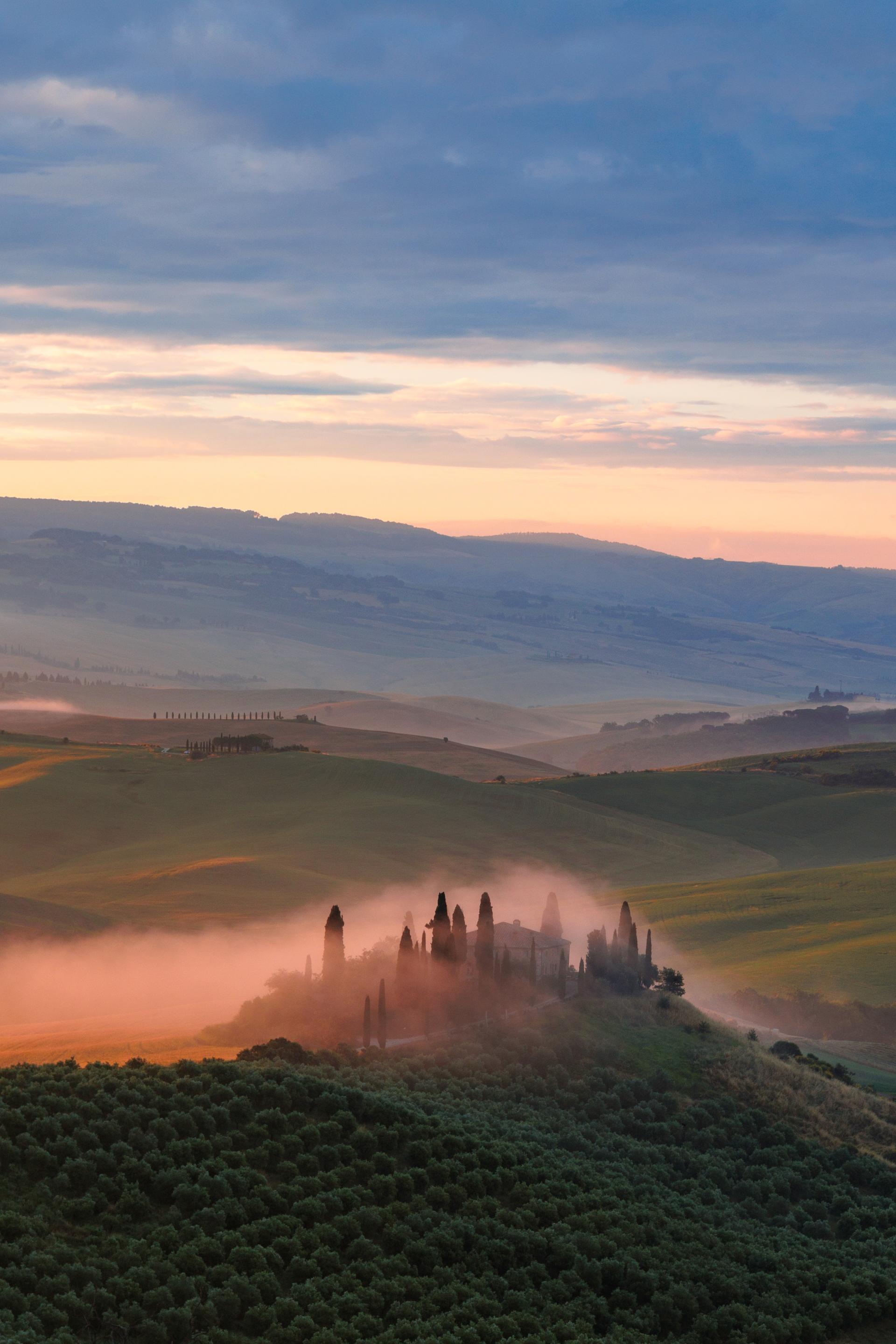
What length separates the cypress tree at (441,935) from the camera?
61.1m

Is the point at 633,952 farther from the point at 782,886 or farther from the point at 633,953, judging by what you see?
the point at 782,886

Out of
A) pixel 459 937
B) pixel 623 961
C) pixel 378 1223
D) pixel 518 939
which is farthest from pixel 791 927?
pixel 378 1223

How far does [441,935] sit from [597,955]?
12.3 metres

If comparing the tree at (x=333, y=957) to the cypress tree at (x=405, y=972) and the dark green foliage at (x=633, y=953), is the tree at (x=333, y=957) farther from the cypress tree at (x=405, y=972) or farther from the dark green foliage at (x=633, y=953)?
the dark green foliage at (x=633, y=953)

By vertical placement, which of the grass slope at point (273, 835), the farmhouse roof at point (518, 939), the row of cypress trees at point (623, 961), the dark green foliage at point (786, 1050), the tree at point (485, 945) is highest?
the tree at point (485, 945)

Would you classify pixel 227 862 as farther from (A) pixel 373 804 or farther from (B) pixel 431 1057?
(B) pixel 431 1057

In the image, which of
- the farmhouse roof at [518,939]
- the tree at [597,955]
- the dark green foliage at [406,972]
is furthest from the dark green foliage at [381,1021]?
the tree at [597,955]

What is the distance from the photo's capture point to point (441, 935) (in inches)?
2436

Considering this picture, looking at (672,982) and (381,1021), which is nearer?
(381,1021)

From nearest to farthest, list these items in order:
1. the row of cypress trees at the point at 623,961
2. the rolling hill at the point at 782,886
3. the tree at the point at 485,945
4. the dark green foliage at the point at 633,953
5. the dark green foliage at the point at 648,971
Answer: the tree at the point at 485,945
the row of cypress trees at the point at 623,961
the dark green foliage at the point at 633,953
the dark green foliage at the point at 648,971
the rolling hill at the point at 782,886

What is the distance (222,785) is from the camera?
534 ft

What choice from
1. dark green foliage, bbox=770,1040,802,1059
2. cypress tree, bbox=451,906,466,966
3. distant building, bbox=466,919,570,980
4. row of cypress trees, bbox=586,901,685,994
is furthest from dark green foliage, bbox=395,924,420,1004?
dark green foliage, bbox=770,1040,802,1059

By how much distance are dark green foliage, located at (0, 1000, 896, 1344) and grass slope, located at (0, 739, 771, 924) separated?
58.0m

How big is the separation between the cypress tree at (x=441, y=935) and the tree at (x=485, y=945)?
1580 millimetres
